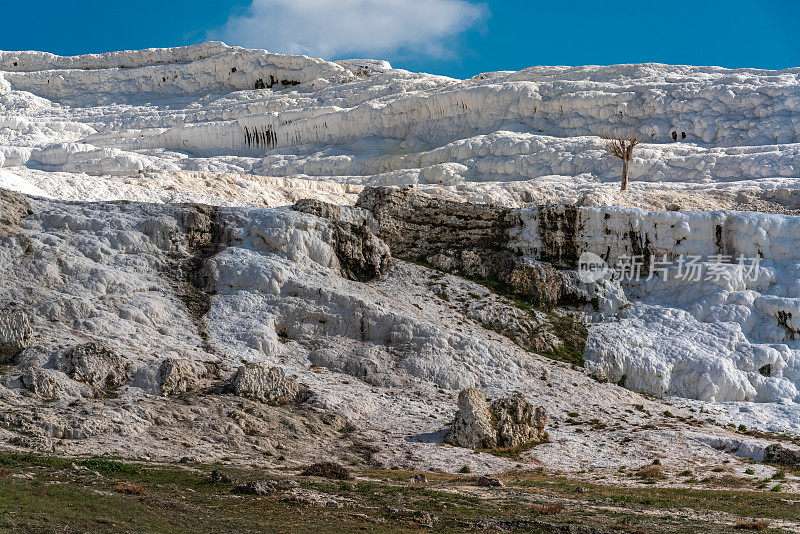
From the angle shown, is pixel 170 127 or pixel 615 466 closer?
pixel 615 466

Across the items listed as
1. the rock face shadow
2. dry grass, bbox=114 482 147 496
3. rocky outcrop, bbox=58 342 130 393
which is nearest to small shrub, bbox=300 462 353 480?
dry grass, bbox=114 482 147 496

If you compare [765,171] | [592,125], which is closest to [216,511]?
[765,171]

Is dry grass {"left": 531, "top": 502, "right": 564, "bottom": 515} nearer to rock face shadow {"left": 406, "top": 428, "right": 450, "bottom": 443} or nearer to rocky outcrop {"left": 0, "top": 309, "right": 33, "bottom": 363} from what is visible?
rock face shadow {"left": 406, "top": 428, "right": 450, "bottom": 443}

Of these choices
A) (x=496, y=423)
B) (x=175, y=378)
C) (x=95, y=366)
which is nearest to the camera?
(x=95, y=366)

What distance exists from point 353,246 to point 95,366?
15851 millimetres

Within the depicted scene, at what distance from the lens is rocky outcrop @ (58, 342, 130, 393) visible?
28.5 m

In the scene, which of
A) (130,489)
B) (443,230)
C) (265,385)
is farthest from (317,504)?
(443,230)

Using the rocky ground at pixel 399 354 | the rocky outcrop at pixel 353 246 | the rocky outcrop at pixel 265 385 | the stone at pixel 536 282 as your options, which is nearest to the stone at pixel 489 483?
the rocky ground at pixel 399 354

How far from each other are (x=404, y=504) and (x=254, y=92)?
306 feet

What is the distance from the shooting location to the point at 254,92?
105 metres

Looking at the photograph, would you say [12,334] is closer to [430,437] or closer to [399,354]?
[399,354]

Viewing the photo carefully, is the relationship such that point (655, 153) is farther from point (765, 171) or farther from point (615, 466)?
point (615, 466)

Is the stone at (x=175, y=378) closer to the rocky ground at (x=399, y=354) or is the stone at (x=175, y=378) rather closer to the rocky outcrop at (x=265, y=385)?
the rocky ground at (x=399, y=354)

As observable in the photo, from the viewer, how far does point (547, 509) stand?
719 inches
